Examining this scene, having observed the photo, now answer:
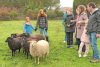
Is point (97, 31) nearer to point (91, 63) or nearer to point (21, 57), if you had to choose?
point (91, 63)

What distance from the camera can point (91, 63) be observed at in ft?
16.3

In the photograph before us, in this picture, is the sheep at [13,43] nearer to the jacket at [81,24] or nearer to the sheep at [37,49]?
the sheep at [37,49]

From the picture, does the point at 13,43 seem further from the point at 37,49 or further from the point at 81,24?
the point at 81,24

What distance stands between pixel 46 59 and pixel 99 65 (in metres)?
2.28

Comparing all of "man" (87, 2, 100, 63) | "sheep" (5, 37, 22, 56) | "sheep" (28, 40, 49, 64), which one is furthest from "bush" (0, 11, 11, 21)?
"man" (87, 2, 100, 63)

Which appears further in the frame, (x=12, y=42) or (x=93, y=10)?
(x=12, y=42)

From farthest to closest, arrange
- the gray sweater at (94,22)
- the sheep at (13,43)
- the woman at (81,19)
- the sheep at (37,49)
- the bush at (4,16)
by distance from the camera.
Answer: the bush at (4,16), the woman at (81,19), the sheep at (13,43), the sheep at (37,49), the gray sweater at (94,22)

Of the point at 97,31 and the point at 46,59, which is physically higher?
the point at 97,31

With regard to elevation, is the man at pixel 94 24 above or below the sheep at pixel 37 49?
above

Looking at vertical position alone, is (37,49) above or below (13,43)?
below

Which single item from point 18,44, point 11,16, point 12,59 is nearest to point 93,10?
point 18,44

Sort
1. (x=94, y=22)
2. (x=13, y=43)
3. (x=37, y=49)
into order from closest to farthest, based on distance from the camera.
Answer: (x=94, y=22)
(x=37, y=49)
(x=13, y=43)

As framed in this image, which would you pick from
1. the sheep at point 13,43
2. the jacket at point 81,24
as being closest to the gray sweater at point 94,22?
the jacket at point 81,24

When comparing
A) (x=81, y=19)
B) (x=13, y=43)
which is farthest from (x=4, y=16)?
(x=81, y=19)
